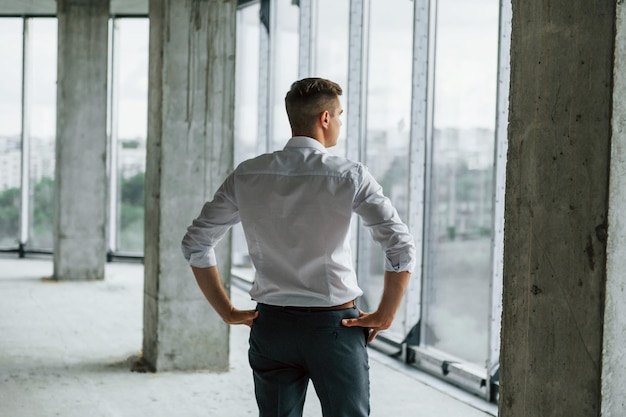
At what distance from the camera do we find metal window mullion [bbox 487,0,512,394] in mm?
5676

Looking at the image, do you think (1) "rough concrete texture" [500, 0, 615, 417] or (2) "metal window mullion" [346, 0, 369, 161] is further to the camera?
(2) "metal window mullion" [346, 0, 369, 161]

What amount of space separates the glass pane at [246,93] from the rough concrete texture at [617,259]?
9038 mm

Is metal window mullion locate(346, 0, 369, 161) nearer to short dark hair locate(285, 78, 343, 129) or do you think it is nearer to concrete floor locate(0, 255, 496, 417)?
concrete floor locate(0, 255, 496, 417)

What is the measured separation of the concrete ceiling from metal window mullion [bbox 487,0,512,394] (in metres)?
8.74

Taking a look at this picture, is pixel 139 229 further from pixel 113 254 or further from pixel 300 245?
pixel 300 245

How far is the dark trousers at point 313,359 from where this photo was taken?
8.93 feet

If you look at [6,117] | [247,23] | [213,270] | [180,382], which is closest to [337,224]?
[213,270]

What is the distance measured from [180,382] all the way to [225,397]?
53 centimetres

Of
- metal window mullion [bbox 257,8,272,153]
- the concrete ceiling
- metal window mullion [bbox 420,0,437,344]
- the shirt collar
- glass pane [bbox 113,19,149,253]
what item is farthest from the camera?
glass pane [bbox 113,19,149,253]

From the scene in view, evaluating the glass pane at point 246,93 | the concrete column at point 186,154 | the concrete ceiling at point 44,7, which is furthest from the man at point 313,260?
the concrete ceiling at point 44,7

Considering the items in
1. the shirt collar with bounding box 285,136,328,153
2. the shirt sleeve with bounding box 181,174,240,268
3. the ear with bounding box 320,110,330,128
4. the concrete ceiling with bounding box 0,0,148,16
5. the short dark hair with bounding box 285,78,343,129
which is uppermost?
the concrete ceiling with bounding box 0,0,148,16

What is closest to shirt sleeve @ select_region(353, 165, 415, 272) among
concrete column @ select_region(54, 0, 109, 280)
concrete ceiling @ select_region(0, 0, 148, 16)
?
concrete column @ select_region(54, 0, 109, 280)

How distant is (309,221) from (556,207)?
36.2 inches

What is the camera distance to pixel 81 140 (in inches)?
464
